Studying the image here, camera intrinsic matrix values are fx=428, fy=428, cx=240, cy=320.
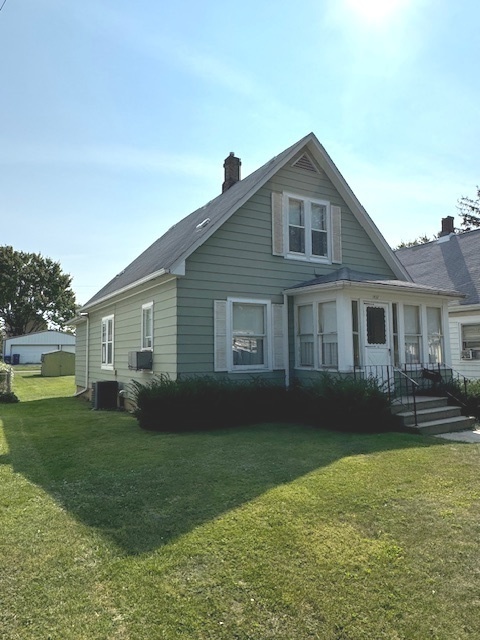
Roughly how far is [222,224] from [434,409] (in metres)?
6.41

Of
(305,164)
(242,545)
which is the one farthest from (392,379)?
(242,545)

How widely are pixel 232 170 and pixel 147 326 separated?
253 inches

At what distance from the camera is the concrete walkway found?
7.61 metres

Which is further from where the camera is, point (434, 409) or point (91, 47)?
point (434, 409)

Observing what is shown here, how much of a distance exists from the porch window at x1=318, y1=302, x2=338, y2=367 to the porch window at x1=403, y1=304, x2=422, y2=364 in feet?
7.00

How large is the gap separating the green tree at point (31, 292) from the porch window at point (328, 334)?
52.4 meters

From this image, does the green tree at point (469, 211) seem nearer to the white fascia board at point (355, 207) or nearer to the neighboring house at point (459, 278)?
the neighboring house at point (459, 278)

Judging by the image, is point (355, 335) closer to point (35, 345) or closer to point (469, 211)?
point (469, 211)

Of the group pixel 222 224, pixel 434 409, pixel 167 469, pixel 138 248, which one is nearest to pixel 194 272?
pixel 222 224

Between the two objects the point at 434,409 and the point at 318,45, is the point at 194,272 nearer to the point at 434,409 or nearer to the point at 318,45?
the point at 318,45

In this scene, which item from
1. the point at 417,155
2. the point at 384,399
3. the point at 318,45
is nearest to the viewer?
the point at 384,399

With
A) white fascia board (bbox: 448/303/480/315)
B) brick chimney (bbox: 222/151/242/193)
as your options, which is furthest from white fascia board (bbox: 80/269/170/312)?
white fascia board (bbox: 448/303/480/315)

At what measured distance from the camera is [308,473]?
5.31m

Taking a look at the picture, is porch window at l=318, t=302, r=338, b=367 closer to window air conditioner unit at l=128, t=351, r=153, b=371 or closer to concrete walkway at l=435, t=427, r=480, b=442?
concrete walkway at l=435, t=427, r=480, b=442
